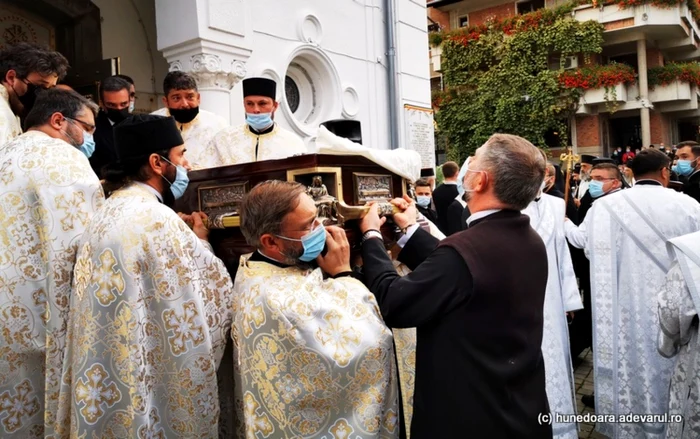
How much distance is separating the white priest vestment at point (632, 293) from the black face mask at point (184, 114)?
314 centimetres

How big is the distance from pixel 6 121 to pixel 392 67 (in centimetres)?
658

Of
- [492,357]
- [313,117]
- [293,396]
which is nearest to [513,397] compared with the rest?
[492,357]

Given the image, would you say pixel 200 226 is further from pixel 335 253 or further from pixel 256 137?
pixel 256 137

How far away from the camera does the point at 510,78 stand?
21547 mm

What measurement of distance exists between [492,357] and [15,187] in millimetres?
2145

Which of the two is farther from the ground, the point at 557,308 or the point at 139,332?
the point at 139,332

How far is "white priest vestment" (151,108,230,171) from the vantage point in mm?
3746

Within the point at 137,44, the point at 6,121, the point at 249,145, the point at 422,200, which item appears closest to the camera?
the point at 6,121

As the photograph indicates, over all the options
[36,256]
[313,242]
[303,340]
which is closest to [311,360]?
[303,340]

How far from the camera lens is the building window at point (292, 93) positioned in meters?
7.38

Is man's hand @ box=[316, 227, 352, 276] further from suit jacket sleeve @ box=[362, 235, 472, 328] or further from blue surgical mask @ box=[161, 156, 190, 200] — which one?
blue surgical mask @ box=[161, 156, 190, 200]

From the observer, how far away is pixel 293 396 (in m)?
1.88

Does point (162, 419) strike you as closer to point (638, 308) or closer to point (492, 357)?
point (492, 357)

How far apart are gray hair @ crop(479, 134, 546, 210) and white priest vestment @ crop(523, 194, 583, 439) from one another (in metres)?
1.58
